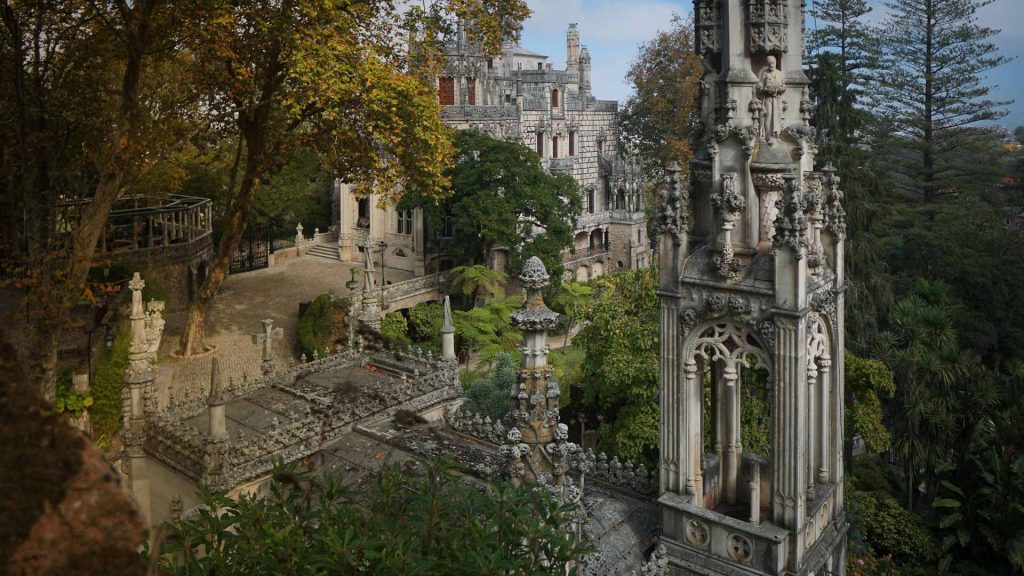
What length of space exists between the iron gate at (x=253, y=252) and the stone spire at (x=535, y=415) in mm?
32287

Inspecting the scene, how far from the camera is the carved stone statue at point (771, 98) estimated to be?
27.2 feet

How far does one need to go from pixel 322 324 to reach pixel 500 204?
1079 cm

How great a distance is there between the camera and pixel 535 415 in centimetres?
789

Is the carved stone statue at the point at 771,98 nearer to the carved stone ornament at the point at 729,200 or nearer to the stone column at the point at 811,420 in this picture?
the carved stone ornament at the point at 729,200

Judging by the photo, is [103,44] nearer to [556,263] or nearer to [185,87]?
[185,87]

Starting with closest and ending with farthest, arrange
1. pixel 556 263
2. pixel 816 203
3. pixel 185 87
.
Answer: pixel 816 203 < pixel 185 87 < pixel 556 263

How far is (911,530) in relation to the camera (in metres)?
15.0

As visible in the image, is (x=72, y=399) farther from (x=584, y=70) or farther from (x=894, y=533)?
(x=584, y=70)

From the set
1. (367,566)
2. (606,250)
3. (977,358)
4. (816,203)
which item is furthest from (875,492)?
(606,250)

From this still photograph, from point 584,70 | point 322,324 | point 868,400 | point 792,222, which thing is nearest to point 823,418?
point 792,222

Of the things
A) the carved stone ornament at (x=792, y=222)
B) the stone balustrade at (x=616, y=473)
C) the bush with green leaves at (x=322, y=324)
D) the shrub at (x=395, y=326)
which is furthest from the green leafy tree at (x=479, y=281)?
the carved stone ornament at (x=792, y=222)

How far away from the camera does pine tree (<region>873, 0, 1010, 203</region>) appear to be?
37.6m

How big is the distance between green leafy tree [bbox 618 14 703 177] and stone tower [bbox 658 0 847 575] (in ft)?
104

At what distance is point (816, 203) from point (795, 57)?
1.56 metres
